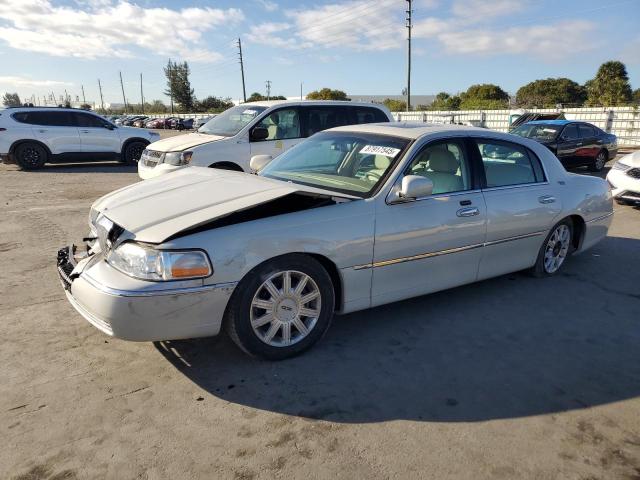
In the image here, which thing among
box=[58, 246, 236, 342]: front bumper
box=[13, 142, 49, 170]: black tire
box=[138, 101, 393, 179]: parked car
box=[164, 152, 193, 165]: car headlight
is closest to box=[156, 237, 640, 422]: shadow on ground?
box=[58, 246, 236, 342]: front bumper

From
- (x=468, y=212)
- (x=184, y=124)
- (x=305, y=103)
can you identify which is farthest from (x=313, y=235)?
(x=184, y=124)

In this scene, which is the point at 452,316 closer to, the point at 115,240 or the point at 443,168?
the point at 443,168

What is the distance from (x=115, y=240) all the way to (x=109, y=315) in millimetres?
563

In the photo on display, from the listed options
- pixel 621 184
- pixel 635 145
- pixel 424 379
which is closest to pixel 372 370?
pixel 424 379

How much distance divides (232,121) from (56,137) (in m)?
7.89

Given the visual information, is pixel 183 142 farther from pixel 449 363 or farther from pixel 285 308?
pixel 449 363

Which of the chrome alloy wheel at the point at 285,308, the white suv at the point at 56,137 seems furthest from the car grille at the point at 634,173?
the white suv at the point at 56,137

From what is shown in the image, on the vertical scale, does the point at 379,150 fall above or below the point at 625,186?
above

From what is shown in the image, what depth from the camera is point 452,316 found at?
4152mm

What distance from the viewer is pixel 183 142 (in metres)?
8.63

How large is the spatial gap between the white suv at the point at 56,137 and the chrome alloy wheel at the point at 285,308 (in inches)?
527

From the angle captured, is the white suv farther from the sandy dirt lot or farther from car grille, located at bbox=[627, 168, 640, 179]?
car grille, located at bbox=[627, 168, 640, 179]

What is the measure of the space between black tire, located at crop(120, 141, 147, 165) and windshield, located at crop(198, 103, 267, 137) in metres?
6.83

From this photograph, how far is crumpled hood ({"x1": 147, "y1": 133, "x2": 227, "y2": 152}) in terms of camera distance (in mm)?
8336
